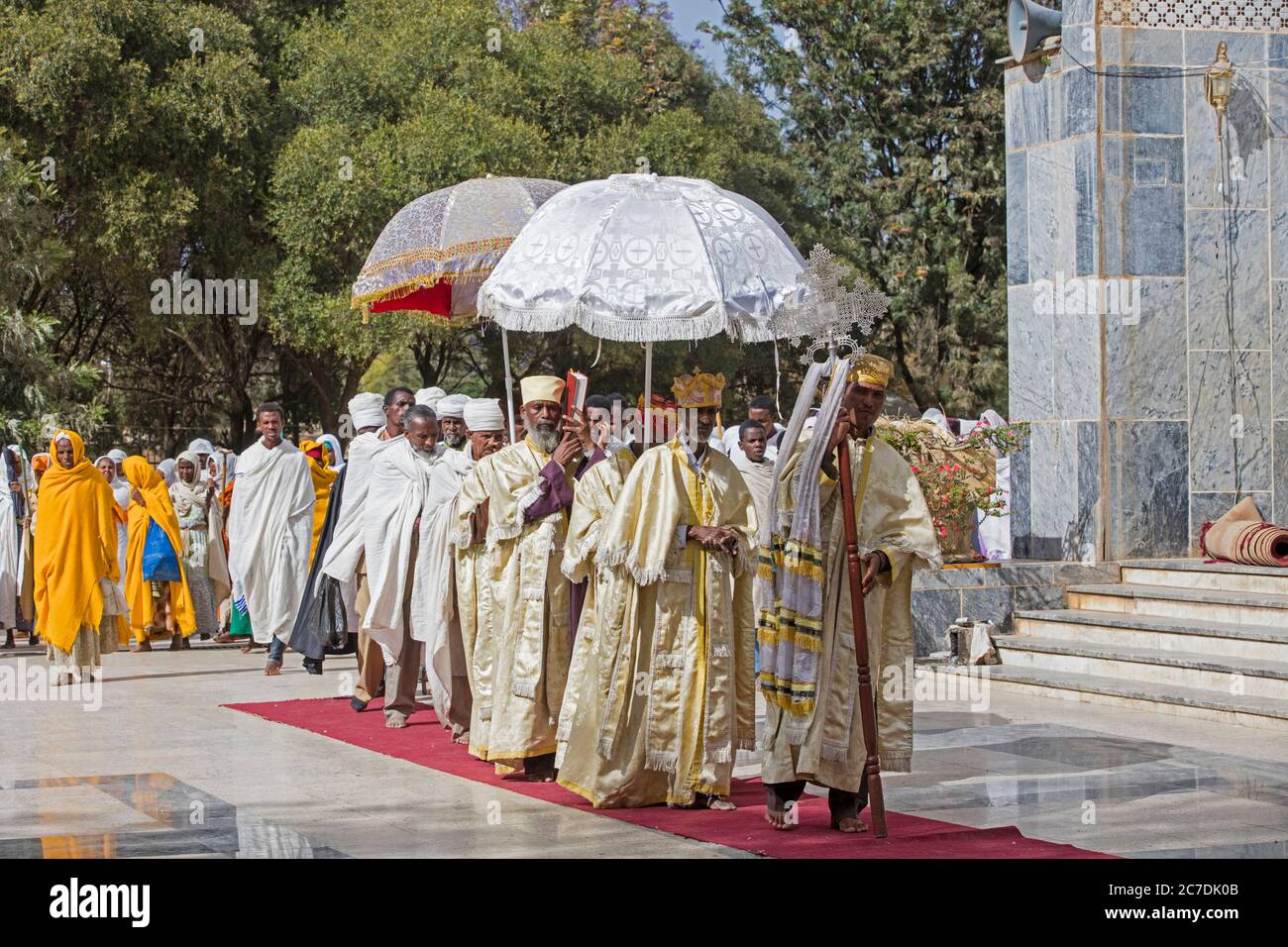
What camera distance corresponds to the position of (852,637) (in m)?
7.14

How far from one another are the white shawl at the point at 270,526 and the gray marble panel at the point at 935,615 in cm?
518

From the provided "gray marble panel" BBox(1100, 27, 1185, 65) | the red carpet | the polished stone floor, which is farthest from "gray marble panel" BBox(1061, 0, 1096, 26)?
the red carpet

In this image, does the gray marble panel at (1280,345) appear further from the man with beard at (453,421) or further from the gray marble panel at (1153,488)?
the man with beard at (453,421)

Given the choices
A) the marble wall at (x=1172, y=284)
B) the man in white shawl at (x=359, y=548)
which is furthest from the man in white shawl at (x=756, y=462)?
the marble wall at (x=1172, y=284)

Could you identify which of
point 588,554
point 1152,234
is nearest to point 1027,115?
point 1152,234

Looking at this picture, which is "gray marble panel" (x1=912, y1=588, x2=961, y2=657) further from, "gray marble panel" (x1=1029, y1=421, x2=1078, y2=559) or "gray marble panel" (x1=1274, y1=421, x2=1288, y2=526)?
"gray marble panel" (x1=1274, y1=421, x2=1288, y2=526)

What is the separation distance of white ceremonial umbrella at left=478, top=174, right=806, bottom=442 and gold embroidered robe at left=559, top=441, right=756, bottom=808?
21.6 inches

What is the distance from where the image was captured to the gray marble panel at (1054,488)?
13.6 m

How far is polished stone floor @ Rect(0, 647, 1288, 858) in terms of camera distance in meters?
6.87

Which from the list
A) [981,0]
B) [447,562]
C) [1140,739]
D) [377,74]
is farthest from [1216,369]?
[981,0]

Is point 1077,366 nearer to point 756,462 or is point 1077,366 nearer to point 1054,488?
point 1054,488
